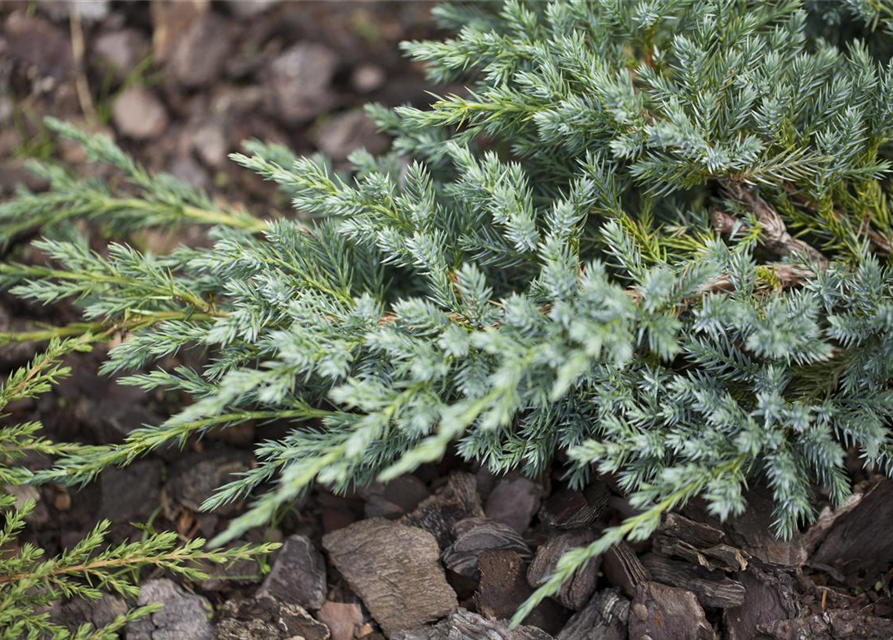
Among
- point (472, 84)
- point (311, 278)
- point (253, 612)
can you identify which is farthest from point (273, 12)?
point (253, 612)

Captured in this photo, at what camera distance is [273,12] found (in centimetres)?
325

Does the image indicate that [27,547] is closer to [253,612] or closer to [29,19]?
[253,612]

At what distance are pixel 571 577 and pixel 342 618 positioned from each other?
0.66 metres

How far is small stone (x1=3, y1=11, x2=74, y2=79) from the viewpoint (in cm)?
301

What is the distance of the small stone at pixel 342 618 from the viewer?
6.57 ft

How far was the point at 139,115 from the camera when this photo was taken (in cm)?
310

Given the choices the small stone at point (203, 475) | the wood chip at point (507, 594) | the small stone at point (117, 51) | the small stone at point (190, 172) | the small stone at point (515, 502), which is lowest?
the small stone at point (203, 475)

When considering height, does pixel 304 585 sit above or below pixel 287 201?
below

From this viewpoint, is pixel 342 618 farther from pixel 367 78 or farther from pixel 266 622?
pixel 367 78

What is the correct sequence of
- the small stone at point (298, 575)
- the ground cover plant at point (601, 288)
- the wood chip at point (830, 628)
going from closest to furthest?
the ground cover plant at point (601, 288) < the wood chip at point (830, 628) < the small stone at point (298, 575)

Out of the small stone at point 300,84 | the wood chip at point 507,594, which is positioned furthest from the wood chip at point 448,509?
the small stone at point 300,84

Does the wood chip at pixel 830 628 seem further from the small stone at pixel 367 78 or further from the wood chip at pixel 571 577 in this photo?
the small stone at pixel 367 78

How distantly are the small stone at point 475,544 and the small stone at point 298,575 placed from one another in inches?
15.0

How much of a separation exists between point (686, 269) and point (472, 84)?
3.89ft
